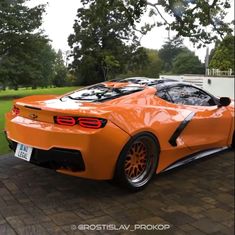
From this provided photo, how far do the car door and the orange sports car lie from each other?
0.04ft

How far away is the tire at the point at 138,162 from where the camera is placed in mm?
3773

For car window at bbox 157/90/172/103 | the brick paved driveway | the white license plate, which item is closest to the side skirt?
the brick paved driveway

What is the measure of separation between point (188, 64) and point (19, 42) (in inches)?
1834

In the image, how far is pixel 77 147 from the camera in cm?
350

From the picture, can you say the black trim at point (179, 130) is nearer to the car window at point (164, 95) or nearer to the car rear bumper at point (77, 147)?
the car window at point (164, 95)

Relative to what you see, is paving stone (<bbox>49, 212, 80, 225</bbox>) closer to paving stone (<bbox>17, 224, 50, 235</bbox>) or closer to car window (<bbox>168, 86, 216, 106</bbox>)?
paving stone (<bbox>17, 224, 50, 235</bbox>)

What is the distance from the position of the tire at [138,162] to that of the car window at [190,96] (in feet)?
2.72

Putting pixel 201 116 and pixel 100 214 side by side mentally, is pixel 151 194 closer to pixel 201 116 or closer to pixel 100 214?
pixel 100 214

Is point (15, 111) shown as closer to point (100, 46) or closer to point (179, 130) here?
point (179, 130)

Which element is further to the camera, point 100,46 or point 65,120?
point 100,46

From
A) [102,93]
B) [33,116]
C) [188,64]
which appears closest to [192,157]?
[102,93]

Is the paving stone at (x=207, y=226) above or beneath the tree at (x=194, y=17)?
beneath

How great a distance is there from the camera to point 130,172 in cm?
401

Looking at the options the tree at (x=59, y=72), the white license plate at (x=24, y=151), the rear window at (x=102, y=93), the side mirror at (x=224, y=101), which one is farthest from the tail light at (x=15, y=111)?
the tree at (x=59, y=72)
